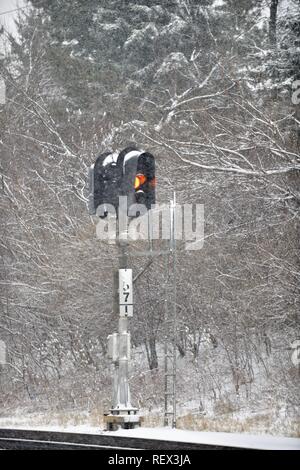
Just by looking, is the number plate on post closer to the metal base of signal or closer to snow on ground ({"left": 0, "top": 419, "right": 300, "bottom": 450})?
the metal base of signal

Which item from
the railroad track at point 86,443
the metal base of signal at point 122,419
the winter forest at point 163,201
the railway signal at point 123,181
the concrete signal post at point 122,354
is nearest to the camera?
the railroad track at point 86,443

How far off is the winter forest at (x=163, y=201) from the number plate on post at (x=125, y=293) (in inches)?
147

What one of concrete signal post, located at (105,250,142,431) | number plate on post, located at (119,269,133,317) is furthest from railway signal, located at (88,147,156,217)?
concrete signal post, located at (105,250,142,431)

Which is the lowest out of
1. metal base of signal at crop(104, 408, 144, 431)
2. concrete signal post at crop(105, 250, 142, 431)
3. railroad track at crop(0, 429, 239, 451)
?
railroad track at crop(0, 429, 239, 451)

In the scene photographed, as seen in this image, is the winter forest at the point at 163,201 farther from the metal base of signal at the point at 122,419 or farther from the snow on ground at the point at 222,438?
the snow on ground at the point at 222,438

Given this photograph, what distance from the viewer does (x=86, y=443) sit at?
1391 centimetres

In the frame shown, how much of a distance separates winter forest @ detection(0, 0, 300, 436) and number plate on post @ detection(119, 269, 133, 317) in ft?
12.3

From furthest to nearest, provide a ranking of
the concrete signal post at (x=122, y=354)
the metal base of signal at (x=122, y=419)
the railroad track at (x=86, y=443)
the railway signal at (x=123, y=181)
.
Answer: the concrete signal post at (x=122, y=354)
the metal base of signal at (x=122, y=419)
the railway signal at (x=123, y=181)
the railroad track at (x=86, y=443)

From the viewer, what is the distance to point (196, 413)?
1995 cm

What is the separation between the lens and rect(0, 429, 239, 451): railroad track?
12.2m

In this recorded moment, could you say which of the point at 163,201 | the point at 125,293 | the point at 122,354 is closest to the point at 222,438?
the point at 122,354

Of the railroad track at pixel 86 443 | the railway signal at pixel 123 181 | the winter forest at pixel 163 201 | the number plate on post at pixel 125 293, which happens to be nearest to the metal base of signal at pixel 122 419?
the railroad track at pixel 86 443

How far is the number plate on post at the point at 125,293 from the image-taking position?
14836 mm

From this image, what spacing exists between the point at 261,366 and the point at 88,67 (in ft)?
44.7
